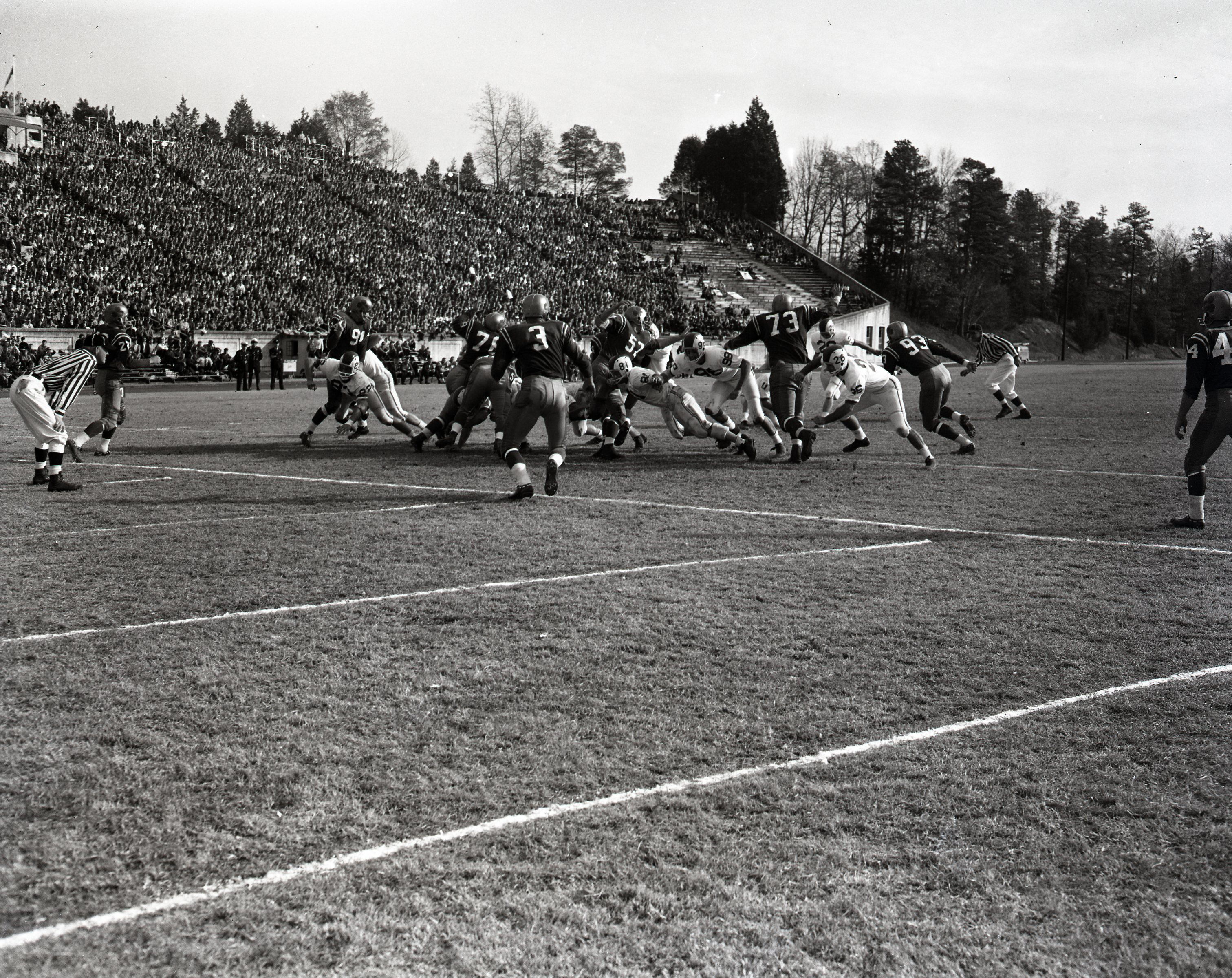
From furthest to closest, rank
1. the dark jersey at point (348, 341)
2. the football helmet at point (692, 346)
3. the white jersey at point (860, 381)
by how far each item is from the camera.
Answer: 1. the dark jersey at point (348, 341)
2. the football helmet at point (692, 346)
3. the white jersey at point (860, 381)

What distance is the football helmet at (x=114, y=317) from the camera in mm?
14766

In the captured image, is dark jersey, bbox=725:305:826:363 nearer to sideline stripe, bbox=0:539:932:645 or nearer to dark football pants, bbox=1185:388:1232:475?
dark football pants, bbox=1185:388:1232:475

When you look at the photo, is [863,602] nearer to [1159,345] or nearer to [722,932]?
[722,932]

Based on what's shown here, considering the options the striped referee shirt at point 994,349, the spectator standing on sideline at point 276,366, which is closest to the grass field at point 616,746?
the striped referee shirt at point 994,349

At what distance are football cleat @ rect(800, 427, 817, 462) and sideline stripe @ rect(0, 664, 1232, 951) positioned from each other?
31.3 feet

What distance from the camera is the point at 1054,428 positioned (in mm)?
20234

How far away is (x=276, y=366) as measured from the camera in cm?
4125

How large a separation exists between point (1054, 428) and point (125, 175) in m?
45.4

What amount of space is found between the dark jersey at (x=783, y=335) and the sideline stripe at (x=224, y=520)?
18.3 feet

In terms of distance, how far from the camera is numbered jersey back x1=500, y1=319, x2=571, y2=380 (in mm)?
11430

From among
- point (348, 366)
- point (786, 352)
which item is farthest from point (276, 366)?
point (786, 352)

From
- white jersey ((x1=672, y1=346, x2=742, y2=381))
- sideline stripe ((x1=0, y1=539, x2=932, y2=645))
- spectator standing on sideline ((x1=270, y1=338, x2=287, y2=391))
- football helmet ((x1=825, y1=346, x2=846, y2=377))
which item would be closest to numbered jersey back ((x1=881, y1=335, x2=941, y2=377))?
football helmet ((x1=825, y1=346, x2=846, y2=377))

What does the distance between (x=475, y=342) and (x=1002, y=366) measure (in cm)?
1137

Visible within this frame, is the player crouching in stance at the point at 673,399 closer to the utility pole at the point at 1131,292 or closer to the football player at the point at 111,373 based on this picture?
the football player at the point at 111,373
